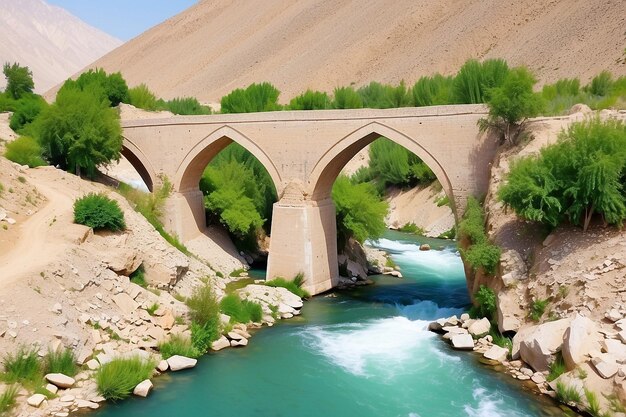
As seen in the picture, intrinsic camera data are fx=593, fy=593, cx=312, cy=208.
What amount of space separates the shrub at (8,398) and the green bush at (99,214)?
5.83 m

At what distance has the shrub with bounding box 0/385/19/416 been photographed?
9.23m

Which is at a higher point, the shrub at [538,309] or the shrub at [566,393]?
the shrub at [538,309]

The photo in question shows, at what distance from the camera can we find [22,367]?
10.1m

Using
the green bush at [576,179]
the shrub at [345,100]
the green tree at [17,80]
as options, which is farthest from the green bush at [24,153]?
the shrub at [345,100]

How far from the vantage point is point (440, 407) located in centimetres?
1080

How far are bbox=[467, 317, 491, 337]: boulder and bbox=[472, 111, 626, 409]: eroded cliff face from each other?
60 cm

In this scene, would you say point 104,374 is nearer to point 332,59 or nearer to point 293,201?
point 293,201

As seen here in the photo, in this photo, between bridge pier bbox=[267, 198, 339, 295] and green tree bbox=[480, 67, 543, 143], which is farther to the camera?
bridge pier bbox=[267, 198, 339, 295]

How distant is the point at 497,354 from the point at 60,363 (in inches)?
337

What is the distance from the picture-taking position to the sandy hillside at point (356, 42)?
4147cm

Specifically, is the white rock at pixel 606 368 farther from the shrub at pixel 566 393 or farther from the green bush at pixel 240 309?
the green bush at pixel 240 309

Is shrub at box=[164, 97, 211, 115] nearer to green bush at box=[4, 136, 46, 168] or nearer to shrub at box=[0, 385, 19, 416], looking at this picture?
green bush at box=[4, 136, 46, 168]

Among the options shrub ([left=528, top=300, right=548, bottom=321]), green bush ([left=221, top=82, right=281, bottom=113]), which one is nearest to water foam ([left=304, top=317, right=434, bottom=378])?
shrub ([left=528, top=300, right=548, bottom=321])

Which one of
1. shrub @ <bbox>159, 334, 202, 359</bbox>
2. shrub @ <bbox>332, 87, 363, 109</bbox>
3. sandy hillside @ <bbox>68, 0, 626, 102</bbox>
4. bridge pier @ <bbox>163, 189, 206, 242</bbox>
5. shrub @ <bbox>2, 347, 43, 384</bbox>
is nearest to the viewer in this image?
shrub @ <bbox>2, 347, 43, 384</bbox>
